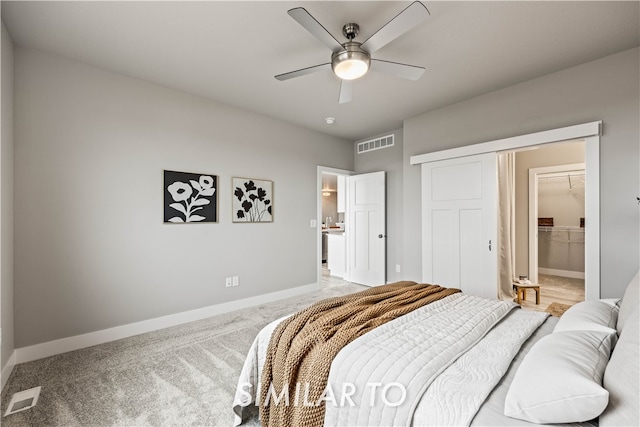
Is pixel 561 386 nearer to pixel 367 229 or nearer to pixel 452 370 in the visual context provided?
pixel 452 370

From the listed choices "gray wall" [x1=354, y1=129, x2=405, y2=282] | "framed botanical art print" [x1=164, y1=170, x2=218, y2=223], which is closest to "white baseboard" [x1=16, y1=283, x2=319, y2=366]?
"framed botanical art print" [x1=164, y1=170, x2=218, y2=223]

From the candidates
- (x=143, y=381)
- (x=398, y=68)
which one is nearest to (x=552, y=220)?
(x=398, y=68)

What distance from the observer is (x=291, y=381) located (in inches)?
53.2

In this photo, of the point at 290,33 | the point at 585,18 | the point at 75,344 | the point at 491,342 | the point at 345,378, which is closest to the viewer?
the point at 345,378

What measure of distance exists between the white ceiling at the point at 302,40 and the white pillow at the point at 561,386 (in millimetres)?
2139

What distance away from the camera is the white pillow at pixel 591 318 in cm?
132

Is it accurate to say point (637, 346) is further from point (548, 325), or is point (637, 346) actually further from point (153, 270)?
point (153, 270)

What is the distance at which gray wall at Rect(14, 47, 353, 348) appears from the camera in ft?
8.14

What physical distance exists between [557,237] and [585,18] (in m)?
4.90

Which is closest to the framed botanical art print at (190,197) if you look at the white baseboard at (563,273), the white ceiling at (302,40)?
the white ceiling at (302,40)

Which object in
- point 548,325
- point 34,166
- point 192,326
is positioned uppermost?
point 34,166

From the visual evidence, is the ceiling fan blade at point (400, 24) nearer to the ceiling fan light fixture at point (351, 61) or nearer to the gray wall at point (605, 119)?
the ceiling fan light fixture at point (351, 61)

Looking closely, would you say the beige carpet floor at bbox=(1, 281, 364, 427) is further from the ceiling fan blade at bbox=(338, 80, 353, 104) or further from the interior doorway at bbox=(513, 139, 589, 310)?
the interior doorway at bbox=(513, 139, 589, 310)

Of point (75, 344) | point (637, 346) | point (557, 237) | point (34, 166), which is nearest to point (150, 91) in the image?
point (34, 166)
